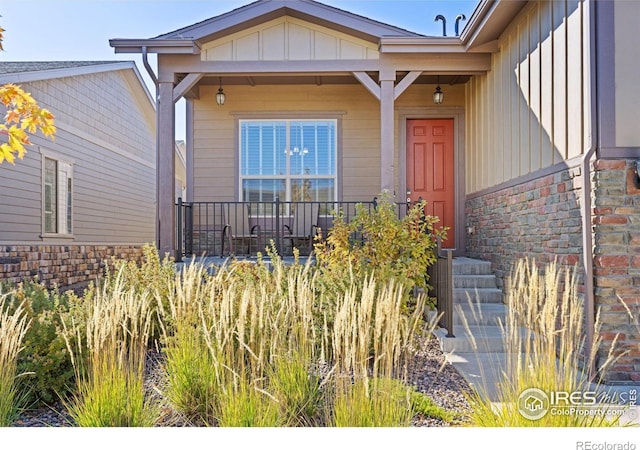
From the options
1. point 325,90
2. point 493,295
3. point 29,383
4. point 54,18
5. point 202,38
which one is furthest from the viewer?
point 325,90

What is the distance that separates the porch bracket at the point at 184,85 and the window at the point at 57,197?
13.9ft

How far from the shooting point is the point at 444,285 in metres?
5.05

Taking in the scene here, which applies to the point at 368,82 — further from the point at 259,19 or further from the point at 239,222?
the point at 239,222

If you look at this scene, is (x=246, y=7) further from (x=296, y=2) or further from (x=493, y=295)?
(x=493, y=295)

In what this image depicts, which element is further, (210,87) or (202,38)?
(210,87)

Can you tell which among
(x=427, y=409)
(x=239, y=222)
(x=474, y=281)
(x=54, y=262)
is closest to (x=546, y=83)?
(x=474, y=281)

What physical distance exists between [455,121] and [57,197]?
7.81 meters

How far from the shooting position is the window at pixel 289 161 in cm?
839

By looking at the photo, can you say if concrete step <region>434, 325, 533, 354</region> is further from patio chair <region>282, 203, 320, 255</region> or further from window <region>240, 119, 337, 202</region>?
window <region>240, 119, 337, 202</region>

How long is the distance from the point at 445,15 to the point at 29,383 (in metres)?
8.15
